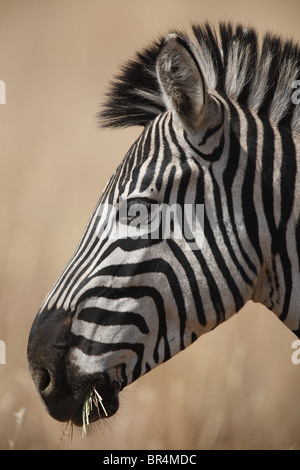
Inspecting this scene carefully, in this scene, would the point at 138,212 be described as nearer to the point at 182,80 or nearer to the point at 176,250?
the point at 176,250

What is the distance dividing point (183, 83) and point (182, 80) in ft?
0.05

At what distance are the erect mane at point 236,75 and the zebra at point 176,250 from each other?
0.05m

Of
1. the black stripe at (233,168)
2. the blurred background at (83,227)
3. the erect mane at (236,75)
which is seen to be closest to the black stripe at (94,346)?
the black stripe at (233,168)

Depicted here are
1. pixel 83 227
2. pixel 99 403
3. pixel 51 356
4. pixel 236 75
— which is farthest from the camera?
pixel 83 227

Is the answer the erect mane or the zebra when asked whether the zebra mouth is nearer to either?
the zebra

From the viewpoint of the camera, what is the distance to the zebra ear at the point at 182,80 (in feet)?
8.37

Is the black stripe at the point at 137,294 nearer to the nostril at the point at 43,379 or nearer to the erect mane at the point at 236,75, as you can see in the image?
the nostril at the point at 43,379

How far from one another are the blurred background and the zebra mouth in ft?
5.89

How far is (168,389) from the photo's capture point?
6.87m

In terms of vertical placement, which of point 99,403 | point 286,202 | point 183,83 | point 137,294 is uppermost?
point 183,83

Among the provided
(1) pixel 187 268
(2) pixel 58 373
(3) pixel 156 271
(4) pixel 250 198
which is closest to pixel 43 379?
(2) pixel 58 373

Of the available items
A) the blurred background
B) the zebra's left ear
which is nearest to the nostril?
the zebra's left ear

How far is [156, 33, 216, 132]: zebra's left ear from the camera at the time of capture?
Answer: 8.37ft

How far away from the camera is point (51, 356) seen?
257 cm
